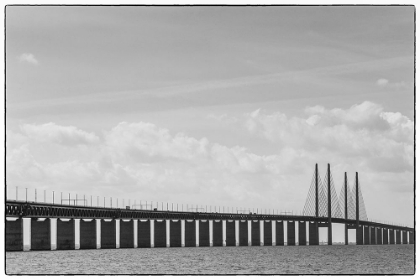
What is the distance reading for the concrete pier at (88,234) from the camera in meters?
167

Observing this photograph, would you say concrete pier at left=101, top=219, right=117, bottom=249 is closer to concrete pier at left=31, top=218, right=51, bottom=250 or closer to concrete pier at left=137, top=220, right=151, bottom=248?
concrete pier at left=137, top=220, right=151, bottom=248

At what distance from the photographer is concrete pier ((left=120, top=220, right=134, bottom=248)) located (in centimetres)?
18225

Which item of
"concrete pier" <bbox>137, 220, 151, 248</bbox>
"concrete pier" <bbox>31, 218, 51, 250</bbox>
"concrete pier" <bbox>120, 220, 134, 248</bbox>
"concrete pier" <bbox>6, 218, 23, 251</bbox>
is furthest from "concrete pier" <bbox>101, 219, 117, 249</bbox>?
"concrete pier" <bbox>6, 218, 23, 251</bbox>

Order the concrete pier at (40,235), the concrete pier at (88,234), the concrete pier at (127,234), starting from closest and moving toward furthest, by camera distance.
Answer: the concrete pier at (40,235), the concrete pier at (88,234), the concrete pier at (127,234)

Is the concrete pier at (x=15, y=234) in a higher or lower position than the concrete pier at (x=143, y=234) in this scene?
higher

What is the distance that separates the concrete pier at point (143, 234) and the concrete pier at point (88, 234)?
18015 millimetres

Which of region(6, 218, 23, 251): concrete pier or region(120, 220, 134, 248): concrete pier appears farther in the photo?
region(120, 220, 134, 248): concrete pier

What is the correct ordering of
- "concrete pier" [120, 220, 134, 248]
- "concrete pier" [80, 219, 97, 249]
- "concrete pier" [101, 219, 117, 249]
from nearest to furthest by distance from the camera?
"concrete pier" [80, 219, 97, 249], "concrete pier" [101, 219, 117, 249], "concrete pier" [120, 220, 134, 248]

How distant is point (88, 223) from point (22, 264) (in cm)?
6307

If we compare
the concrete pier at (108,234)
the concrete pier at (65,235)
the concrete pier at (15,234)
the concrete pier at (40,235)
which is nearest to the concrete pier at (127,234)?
the concrete pier at (108,234)

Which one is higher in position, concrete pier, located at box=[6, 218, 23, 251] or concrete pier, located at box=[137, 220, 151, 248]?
concrete pier, located at box=[6, 218, 23, 251]

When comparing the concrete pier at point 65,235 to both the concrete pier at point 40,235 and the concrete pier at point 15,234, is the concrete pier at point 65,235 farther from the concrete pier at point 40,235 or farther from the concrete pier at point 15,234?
the concrete pier at point 15,234

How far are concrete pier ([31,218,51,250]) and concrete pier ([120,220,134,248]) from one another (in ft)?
98.4

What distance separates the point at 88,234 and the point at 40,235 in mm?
18210
